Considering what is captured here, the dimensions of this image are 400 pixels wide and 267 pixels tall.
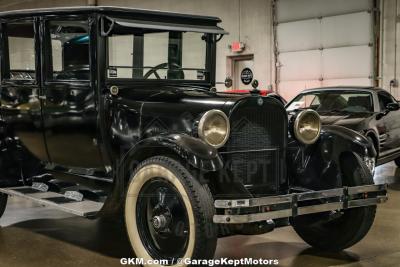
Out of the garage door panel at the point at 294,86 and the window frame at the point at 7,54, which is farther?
the garage door panel at the point at 294,86

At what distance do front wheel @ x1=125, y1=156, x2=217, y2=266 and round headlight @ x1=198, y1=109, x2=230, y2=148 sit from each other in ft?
0.89

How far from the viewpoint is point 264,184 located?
12.0 feet

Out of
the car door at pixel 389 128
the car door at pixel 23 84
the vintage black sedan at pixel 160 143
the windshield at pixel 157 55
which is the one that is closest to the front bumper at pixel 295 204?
the vintage black sedan at pixel 160 143

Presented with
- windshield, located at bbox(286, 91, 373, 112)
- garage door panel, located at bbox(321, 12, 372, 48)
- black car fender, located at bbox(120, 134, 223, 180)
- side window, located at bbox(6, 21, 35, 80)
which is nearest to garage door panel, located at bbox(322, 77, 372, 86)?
garage door panel, located at bbox(321, 12, 372, 48)

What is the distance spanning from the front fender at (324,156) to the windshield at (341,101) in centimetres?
365

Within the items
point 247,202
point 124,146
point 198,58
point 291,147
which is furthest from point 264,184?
point 198,58

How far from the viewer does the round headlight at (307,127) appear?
12.4ft

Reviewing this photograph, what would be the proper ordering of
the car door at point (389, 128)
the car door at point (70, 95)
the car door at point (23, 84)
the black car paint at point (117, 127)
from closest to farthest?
1. the black car paint at point (117, 127)
2. the car door at point (70, 95)
3. the car door at point (23, 84)
4. the car door at point (389, 128)

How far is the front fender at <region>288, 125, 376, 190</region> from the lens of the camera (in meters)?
3.78

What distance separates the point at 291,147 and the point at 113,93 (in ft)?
4.37

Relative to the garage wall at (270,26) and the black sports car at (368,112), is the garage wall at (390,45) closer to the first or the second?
the garage wall at (270,26)

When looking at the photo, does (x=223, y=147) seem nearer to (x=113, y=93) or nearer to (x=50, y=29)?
(x=113, y=93)

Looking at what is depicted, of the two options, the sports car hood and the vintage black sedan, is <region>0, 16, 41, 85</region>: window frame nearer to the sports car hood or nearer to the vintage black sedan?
the vintage black sedan

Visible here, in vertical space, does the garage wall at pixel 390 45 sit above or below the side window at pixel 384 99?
above
